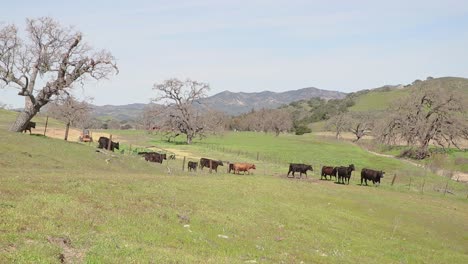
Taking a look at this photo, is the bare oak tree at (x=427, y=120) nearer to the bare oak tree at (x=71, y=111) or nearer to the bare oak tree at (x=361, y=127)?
the bare oak tree at (x=361, y=127)

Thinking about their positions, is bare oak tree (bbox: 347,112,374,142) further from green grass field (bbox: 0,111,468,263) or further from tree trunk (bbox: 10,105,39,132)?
tree trunk (bbox: 10,105,39,132)

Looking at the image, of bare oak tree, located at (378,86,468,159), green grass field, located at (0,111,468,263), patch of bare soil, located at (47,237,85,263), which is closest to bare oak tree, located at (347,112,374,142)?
bare oak tree, located at (378,86,468,159)

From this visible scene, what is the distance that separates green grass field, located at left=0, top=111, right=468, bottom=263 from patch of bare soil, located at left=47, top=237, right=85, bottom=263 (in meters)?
0.06

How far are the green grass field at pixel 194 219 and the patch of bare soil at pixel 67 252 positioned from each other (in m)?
0.06

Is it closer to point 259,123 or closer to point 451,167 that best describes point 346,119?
point 259,123

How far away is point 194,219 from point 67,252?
301 inches

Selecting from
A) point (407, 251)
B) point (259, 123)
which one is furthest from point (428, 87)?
point (259, 123)

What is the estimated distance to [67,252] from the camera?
35.2 ft

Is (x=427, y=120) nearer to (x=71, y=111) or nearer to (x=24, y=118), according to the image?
(x=24, y=118)

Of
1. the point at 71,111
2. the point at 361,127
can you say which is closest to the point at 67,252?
the point at 71,111

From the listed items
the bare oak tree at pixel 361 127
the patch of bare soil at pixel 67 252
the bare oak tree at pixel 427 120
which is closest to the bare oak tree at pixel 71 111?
the patch of bare soil at pixel 67 252

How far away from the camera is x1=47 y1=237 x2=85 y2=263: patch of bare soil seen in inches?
401

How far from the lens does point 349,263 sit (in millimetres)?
15930

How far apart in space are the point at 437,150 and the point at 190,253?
8217 cm
